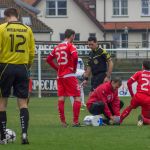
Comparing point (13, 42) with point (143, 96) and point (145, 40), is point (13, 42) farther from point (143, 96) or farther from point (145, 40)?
point (145, 40)

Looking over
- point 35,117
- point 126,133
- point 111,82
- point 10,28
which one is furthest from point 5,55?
point 35,117

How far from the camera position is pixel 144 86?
57.3 ft

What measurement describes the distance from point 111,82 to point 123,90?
1536 cm

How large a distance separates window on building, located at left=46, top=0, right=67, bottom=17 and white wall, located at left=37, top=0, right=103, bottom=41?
1.81 ft

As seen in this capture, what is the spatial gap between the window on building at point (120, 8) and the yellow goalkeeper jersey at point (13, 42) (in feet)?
228

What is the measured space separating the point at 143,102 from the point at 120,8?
65008mm

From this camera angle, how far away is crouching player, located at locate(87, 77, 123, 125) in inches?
679

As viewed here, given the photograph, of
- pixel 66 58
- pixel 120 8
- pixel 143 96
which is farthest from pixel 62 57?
pixel 120 8

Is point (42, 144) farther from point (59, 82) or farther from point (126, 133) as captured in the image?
point (59, 82)

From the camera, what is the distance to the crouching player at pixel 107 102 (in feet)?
56.5

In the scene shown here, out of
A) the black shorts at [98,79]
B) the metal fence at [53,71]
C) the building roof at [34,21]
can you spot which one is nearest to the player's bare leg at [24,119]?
the black shorts at [98,79]

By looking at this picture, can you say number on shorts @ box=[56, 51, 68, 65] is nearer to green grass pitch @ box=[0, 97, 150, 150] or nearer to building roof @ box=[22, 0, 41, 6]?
green grass pitch @ box=[0, 97, 150, 150]

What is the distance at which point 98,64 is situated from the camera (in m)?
19.0

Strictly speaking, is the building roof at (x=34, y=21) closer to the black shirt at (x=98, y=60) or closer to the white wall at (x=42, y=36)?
the white wall at (x=42, y=36)
